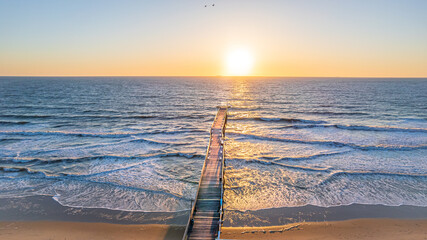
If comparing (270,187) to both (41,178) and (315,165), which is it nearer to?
(315,165)

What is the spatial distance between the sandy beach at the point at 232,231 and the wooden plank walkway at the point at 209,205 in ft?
4.70

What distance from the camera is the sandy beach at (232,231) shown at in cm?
1228

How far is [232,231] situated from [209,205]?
5.81 feet

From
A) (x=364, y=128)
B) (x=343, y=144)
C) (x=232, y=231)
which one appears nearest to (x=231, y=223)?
(x=232, y=231)

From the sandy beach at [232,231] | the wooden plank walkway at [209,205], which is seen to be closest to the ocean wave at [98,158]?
the wooden plank walkway at [209,205]

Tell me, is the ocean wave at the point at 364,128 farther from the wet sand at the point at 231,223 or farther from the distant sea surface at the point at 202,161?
the wet sand at the point at 231,223

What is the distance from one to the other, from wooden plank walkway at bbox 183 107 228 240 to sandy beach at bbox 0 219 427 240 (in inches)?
56.4

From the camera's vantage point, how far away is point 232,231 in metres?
12.6

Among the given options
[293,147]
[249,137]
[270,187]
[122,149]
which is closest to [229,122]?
[249,137]

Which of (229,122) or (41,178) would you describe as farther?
(229,122)

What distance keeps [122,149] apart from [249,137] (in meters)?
14.5

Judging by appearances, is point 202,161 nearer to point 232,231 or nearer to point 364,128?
point 232,231

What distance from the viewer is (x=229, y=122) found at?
126 feet

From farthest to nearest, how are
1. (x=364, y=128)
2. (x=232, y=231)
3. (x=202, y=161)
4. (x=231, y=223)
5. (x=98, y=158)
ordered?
(x=364, y=128)
(x=98, y=158)
(x=202, y=161)
(x=231, y=223)
(x=232, y=231)
